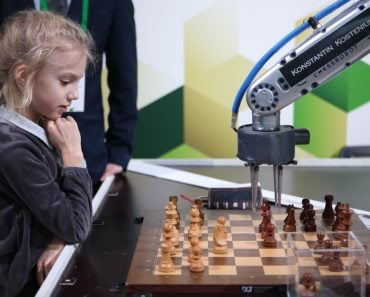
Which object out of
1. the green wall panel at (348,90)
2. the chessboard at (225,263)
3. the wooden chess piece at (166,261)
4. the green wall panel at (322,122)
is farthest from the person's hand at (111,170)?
the green wall panel at (348,90)

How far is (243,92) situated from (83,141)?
3.12 feet

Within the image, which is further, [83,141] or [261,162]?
[83,141]

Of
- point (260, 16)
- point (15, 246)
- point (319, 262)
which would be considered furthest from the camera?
point (260, 16)

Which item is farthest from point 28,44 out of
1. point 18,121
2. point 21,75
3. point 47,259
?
point 47,259

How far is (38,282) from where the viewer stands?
142 cm

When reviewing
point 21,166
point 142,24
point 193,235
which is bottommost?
point 193,235

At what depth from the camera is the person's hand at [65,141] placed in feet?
4.85

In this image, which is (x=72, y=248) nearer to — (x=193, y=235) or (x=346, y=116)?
(x=193, y=235)

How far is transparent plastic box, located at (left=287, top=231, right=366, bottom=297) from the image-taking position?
1.12 meters

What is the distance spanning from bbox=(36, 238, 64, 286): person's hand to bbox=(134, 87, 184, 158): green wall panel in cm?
158

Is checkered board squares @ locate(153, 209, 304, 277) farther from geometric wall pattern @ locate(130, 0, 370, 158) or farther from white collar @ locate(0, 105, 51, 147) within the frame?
geometric wall pattern @ locate(130, 0, 370, 158)

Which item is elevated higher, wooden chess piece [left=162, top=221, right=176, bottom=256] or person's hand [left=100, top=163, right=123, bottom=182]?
person's hand [left=100, top=163, right=123, bottom=182]

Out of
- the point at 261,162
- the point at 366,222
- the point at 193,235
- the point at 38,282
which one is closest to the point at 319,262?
the point at 261,162

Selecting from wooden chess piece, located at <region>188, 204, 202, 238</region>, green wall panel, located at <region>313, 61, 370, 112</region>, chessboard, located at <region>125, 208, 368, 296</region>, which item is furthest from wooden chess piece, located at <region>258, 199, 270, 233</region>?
green wall panel, located at <region>313, 61, 370, 112</region>
